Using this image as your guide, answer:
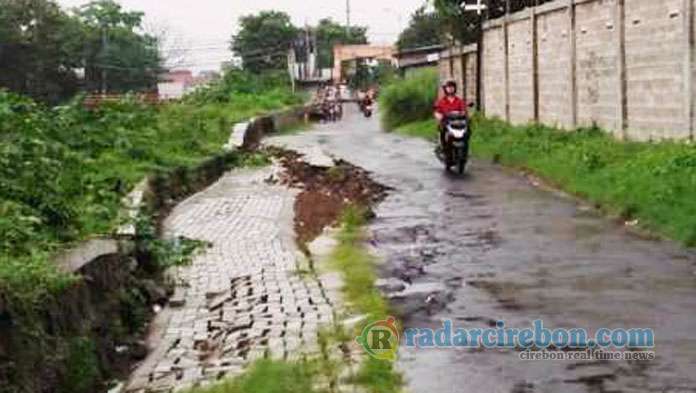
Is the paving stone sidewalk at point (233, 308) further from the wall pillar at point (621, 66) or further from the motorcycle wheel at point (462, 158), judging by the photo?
the wall pillar at point (621, 66)

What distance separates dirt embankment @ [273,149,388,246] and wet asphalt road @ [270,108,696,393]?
63 centimetres

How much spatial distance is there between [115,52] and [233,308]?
2011 inches

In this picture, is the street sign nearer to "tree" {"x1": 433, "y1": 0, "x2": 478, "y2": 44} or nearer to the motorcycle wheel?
"tree" {"x1": 433, "y1": 0, "x2": 478, "y2": 44}

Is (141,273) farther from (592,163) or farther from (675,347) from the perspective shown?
(592,163)

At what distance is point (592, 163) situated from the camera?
48.9ft

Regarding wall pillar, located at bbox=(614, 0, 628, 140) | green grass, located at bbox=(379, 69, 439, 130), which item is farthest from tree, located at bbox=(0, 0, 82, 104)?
wall pillar, located at bbox=(614, 0, 628, 140)

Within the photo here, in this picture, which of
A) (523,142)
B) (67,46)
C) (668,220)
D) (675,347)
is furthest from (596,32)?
(67,46)

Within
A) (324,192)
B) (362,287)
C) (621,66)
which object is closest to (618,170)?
(621,66)

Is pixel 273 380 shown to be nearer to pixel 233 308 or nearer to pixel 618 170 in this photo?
pixel 233 308

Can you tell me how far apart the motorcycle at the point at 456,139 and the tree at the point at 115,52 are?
38.4m

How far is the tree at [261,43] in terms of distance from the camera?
85.9m

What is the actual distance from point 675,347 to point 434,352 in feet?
4.87

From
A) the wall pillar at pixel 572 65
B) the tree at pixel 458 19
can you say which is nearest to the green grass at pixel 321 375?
the wall pillar at pixel 572 65

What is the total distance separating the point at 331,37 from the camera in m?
104
